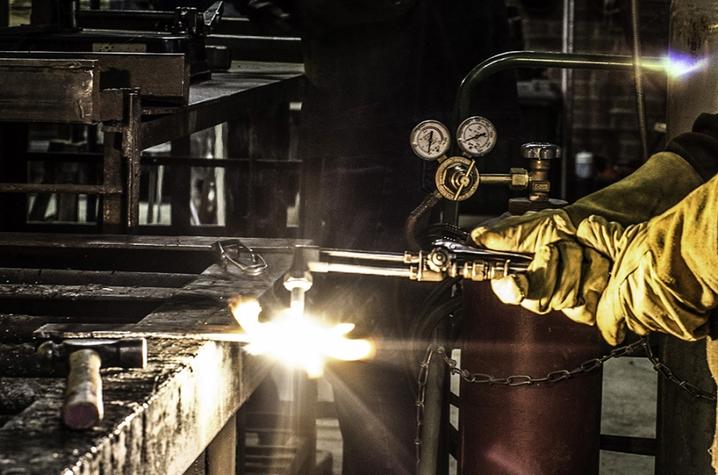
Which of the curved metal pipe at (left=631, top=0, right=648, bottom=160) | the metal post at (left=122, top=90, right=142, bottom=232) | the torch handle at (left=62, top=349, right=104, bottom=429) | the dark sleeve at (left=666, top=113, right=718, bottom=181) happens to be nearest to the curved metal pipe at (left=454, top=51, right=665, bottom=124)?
the curved metal pipe at (left=631, top=0, right=648, bottom=160)

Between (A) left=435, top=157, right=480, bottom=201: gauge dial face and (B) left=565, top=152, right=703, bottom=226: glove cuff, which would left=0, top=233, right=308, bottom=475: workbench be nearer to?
(A) left=435, top=157, right=480, bottom=201: gauge dial face

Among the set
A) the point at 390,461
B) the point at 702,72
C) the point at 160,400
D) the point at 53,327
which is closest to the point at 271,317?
the point at 53,327

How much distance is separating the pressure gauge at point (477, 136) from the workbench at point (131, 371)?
0.76m

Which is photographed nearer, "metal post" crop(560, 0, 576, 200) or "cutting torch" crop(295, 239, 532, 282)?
"cutting torch" crop(295, 239, 532, 282)

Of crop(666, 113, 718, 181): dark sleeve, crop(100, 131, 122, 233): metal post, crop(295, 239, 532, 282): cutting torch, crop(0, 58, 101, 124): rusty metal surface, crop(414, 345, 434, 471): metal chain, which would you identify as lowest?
crop(414, 345, 434, 471): metal chain

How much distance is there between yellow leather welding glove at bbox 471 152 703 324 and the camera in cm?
260

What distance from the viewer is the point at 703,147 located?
287 cm

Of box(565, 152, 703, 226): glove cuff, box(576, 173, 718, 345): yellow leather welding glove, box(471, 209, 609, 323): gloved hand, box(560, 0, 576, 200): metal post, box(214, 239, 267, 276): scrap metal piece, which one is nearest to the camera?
box(576, 173, 718, 345): yellow leather welding glove

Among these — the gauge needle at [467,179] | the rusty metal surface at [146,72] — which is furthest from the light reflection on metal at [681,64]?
the rusty metal surface at [146,72]

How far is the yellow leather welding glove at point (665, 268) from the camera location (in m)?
2.23

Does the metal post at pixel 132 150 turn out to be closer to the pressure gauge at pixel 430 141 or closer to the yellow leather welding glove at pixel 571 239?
the pressure gauge at pixel 430 141

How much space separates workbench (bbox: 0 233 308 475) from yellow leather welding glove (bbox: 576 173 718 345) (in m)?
0.97

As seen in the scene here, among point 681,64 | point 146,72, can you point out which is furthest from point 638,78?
point 146,72

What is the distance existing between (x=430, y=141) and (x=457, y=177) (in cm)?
16
